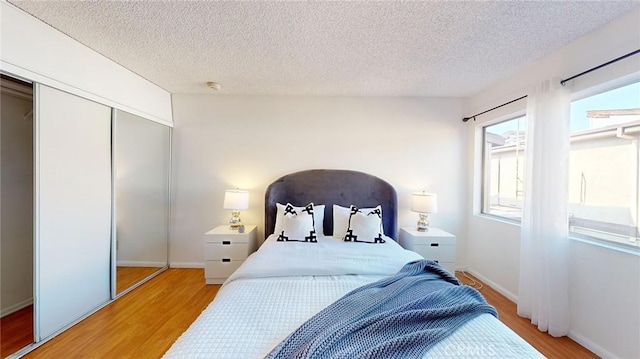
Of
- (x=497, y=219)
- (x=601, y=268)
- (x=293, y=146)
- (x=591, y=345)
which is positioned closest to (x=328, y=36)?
(x=293, y=146)

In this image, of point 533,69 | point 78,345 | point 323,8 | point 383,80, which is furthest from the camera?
point 383,80

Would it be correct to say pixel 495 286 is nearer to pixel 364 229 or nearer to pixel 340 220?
pixel 364 229

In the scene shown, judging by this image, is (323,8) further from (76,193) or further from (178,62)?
(76,193)

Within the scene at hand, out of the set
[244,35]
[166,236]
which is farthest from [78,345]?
[244,35]

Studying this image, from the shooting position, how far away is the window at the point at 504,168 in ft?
8.75

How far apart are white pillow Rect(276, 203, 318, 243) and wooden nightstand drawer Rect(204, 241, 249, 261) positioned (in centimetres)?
47

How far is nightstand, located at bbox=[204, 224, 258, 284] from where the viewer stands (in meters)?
2.79

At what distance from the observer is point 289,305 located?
1318 mm

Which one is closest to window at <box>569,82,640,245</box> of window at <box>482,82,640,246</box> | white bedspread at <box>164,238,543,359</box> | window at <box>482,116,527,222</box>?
window at <box>482,82,640,246</box>

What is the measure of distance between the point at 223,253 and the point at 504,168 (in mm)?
3462

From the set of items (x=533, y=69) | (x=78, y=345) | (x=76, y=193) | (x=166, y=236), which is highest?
(x=533, y=69)

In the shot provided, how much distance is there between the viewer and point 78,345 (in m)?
1.80

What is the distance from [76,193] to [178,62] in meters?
1.45

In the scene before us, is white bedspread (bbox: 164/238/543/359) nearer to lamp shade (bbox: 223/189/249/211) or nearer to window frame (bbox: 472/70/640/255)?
lamp shade (bbox: 223/189/249/211)
